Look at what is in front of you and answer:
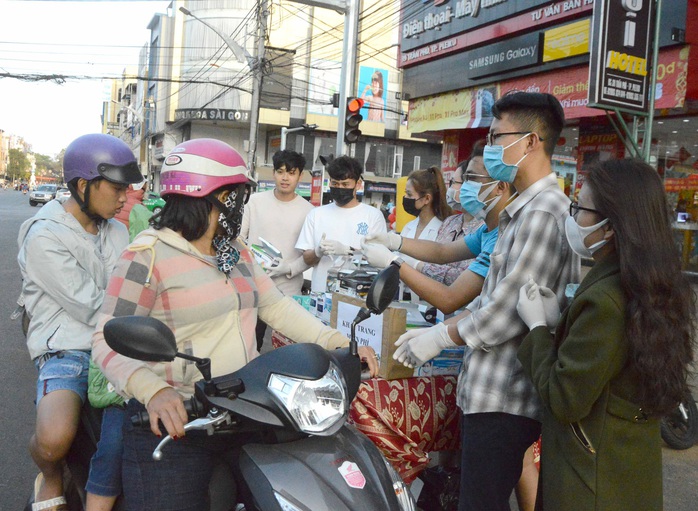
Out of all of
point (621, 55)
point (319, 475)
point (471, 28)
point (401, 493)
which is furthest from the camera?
point (471, 28)

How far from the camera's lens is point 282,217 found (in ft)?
17.1

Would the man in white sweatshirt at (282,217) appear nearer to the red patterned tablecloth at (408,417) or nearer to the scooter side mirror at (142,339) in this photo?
the red patterned tablecloth at (408,417)

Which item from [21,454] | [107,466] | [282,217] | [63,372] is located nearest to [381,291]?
[107,466]

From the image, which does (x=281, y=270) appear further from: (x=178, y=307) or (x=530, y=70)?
(x=530, y=70)

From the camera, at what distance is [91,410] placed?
259cm

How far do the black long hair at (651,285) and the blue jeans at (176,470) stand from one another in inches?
47.7

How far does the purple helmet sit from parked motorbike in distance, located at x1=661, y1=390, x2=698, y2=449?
4326 millimetres

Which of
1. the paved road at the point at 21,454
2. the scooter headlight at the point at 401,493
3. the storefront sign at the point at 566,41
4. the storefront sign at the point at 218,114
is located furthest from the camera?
the storefront sign at the point at 218,114

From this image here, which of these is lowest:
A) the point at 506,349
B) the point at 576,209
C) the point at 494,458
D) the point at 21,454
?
the point at 21,454

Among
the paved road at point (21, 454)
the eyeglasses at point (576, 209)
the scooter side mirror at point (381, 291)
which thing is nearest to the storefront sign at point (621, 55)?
the paved road at point (21, 454)

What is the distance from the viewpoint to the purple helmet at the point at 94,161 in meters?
2.89

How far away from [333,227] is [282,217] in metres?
0.51

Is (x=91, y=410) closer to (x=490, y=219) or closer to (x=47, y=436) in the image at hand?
(x=47, y=436)

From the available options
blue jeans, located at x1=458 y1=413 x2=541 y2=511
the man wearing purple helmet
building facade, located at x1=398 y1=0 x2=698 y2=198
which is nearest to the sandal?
the man wearing purple helmet
